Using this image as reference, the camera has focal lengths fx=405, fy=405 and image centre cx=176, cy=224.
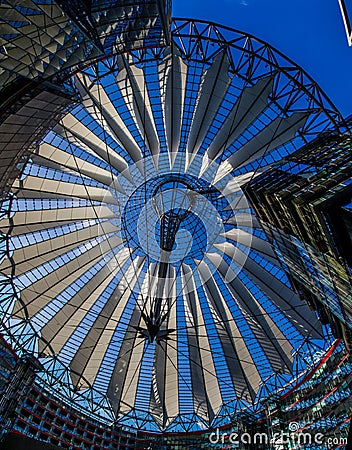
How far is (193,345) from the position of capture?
34531mm

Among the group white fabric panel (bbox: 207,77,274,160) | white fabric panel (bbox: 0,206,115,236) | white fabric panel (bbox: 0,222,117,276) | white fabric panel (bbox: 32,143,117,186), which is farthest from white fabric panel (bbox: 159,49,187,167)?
white fabric panel (bbox: 0,222,117,276)

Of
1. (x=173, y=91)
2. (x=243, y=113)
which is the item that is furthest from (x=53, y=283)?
(x=243, y=113)

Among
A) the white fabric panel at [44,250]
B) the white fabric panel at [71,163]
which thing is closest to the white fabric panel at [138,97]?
the white fabric panel at [71,163]

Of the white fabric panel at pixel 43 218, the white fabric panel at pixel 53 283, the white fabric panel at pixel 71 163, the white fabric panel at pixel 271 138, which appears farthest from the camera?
the white fabric panel at pixel 53 283

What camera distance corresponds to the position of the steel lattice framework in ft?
93.0

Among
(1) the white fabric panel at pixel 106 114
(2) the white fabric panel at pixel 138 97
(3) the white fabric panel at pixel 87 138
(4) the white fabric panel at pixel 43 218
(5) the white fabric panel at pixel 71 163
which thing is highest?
(2) the white fabric panel at pixel 138 97

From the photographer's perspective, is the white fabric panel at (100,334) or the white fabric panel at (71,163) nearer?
the white fabric panel at (71,163)

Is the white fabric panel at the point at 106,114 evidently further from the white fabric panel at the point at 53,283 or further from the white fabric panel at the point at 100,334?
the white fabric panel at the point at 100,334

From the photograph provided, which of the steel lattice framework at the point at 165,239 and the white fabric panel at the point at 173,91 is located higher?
the white fabric panel at the point at 173,91

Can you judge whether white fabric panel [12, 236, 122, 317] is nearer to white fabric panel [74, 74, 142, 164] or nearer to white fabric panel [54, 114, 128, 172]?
white fabric panel [54, 114, 128, 172]

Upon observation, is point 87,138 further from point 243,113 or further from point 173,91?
point 243,113

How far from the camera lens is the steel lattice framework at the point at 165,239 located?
28359 mm

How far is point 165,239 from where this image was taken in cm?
3319

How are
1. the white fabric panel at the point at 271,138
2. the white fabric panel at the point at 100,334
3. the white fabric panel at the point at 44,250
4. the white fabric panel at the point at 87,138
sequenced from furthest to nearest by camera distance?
the white fabric panel at the point at 100,334, the white fabric panel at the point at 44,250, the white fabric panel at the point at 271,138, the white fabric panel at the point at 87,138
